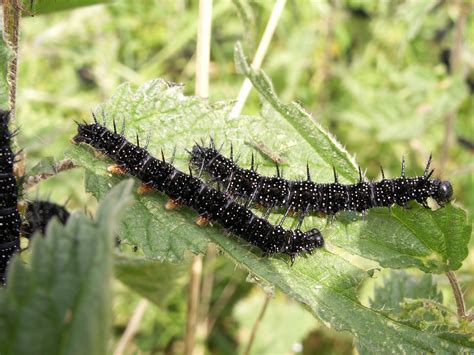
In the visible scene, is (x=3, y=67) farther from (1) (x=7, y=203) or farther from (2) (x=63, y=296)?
(2) (x=63, y=296)

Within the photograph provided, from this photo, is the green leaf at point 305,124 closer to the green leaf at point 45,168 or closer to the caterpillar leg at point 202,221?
Answer: the caterpillar leg at point 202,221

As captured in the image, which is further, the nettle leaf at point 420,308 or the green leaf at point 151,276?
the green leaf at point 151,276

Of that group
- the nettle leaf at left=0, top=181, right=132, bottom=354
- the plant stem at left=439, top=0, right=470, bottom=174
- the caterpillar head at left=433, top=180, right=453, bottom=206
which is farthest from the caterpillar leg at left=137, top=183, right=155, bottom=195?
the plant stem at left=439, top=0, right=470, bottom=174

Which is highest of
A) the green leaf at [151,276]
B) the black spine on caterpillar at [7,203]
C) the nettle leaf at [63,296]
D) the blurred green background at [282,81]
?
the blurred green background at [282,81]

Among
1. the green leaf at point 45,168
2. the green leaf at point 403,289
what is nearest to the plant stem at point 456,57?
the green leaf at point 403,289

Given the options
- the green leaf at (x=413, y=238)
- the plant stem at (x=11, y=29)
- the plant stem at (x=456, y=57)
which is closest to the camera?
the plant stem at (x=11, y=29)

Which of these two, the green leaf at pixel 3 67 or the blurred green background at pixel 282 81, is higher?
the blurred green background at pixel 282 81
